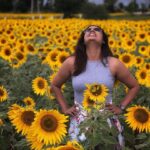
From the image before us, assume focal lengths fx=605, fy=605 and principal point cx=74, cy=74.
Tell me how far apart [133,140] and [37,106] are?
146cm

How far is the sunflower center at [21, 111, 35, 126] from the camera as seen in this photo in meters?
3.48

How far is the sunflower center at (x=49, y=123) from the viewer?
319 cm

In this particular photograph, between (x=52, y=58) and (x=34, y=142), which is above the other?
(x=34, y=142)

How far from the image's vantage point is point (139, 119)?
366 cm

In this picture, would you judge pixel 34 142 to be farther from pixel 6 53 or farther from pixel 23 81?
pixel 6 53

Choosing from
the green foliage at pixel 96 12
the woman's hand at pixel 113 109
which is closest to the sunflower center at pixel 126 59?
the woman's hand at pixel 113 109

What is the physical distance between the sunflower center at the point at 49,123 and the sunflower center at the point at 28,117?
295 millimetres

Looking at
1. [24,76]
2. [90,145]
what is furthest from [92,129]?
[24,76]

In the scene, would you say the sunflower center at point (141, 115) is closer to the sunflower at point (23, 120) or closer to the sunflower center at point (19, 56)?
the sunflower at point (23, 120)

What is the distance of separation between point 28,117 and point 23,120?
0.04 metres

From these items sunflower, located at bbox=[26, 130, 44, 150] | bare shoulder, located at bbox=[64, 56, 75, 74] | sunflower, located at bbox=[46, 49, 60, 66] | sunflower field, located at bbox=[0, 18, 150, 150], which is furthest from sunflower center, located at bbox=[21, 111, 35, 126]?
sunflower, located at bbox=[46, 49, 60, 66]

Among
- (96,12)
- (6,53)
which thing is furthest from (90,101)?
(96,12)

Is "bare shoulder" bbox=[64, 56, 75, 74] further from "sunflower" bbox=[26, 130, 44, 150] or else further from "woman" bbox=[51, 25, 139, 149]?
"sunflower" bbox=[26, 130, 44, 150]

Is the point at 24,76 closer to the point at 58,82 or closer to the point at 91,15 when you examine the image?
the point at 58,82
